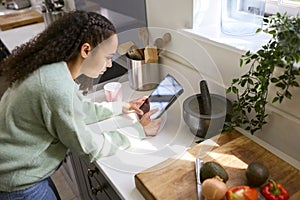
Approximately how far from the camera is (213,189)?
0.67 meters

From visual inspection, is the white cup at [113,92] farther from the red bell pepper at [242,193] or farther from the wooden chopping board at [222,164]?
the red bell pepper at [242,193]

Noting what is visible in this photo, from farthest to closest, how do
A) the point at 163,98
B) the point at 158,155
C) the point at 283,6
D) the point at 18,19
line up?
the point at 18,19 < the point at 163,98 < the point at 283,6 < the point at 158,155

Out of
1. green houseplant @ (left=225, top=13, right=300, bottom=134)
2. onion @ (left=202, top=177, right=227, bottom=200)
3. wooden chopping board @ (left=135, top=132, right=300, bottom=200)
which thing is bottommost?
wooden chopping board @ (left=135, top=132, right=300, bottom=200)

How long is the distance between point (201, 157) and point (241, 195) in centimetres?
19

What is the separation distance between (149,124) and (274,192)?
480mm

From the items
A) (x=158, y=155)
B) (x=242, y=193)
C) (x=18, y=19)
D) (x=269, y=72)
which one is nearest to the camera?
(x=242, y=193)

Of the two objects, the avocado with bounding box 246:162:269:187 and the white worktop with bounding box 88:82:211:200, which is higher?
the avocado with bounding box 246:162:269:187

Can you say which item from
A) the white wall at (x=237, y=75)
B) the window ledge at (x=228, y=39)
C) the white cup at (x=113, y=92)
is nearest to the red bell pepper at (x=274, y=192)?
the white wall at (x=237, y=75)

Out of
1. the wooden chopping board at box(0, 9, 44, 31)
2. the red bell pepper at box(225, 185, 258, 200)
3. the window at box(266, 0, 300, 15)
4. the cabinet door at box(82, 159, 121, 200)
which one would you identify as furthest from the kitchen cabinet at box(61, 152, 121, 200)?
the wooden chopping board at box(0, 9, 44, 31)

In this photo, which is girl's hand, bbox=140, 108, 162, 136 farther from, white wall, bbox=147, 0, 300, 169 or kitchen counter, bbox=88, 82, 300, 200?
white wall, bbox=147, 0, 300, 169

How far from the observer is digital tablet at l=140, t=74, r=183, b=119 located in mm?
1113

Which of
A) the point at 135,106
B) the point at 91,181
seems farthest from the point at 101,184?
the point at 135,106

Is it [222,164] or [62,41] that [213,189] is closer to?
[222,164]

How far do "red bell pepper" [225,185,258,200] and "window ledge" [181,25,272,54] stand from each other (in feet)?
1.44
